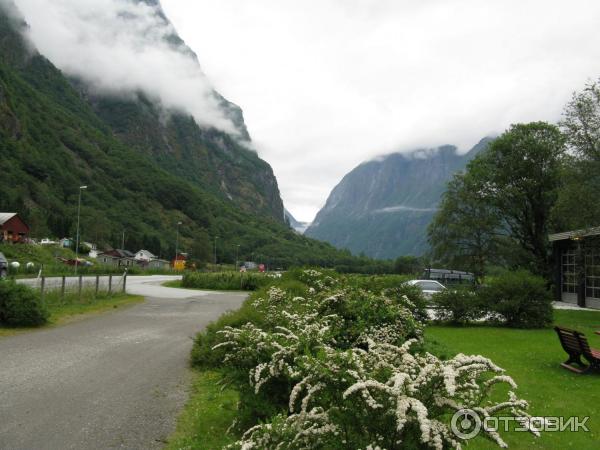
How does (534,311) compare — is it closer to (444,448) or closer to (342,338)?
(342,338)

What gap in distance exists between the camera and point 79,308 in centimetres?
1978

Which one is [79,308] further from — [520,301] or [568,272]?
[568,272]

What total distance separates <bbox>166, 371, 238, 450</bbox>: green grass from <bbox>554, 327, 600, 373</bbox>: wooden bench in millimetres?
7209

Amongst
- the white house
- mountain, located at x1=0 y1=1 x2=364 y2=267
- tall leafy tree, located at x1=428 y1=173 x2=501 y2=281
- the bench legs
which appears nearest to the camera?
the bench legs

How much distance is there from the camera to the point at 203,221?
163000 millimetres

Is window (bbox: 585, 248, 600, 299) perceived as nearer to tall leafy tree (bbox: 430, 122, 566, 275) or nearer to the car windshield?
tall leafy tree (bbox: 430, 122, 566, 275)

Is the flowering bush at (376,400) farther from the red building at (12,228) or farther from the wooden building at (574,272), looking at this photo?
the red building at (12,228)

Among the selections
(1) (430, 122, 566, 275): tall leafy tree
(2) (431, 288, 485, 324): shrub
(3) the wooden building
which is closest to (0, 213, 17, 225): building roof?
(1) (430, 122, 566, 275): tall leafy tree

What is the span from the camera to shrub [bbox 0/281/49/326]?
14.8m

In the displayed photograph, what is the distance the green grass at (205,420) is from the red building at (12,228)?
70.4 m

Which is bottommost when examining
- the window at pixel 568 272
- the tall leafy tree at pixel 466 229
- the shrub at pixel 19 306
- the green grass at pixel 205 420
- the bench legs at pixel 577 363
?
the green grass at pixel 205 420

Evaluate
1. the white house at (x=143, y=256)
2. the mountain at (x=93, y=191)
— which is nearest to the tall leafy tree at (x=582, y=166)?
the mountain at (x=93, y=191)

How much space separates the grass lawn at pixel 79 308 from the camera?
14663 millimetres

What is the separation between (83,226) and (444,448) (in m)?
121
